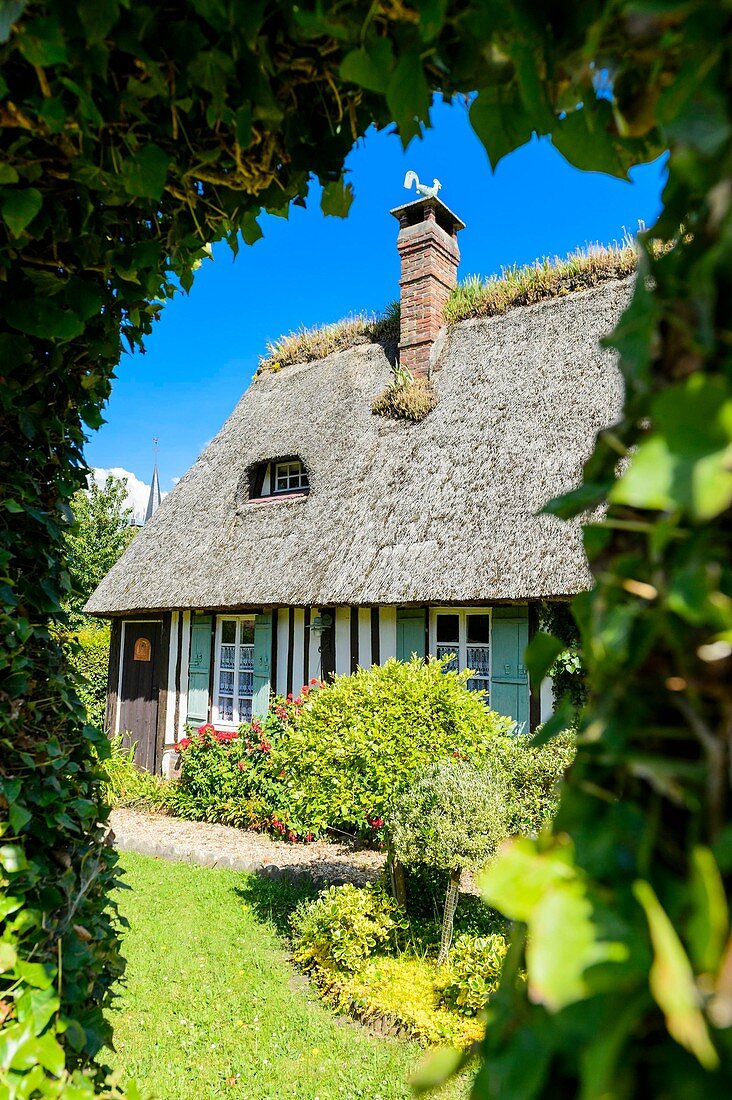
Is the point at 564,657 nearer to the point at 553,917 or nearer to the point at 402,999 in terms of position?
the point at 402,999

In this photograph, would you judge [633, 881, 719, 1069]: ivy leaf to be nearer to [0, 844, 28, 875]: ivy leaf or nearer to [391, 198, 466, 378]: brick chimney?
[0, 844, 28, 875]: ivy leaf

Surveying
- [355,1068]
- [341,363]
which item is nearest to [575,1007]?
[355,1068]

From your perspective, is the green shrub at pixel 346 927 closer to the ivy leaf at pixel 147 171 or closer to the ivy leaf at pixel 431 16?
the ivy leaf at pixel 147 171

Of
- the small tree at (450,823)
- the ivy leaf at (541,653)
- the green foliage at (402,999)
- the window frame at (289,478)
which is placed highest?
the window frame at (289,478)

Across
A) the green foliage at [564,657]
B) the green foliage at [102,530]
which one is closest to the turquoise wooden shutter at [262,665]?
the green foliage at [564,657]

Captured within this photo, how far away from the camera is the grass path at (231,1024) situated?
11.8 feet

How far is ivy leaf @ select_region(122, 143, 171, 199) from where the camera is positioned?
136 cm

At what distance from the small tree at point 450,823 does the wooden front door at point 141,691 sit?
7.41m

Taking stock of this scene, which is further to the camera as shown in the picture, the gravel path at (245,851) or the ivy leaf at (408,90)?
the gravel path at (245,851)

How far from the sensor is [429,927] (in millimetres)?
5297

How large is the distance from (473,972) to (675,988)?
14.5ft

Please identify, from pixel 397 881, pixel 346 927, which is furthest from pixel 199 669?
pixel 346 927

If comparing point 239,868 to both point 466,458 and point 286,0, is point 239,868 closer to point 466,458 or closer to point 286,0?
point 466,458

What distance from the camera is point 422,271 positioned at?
416 inches
